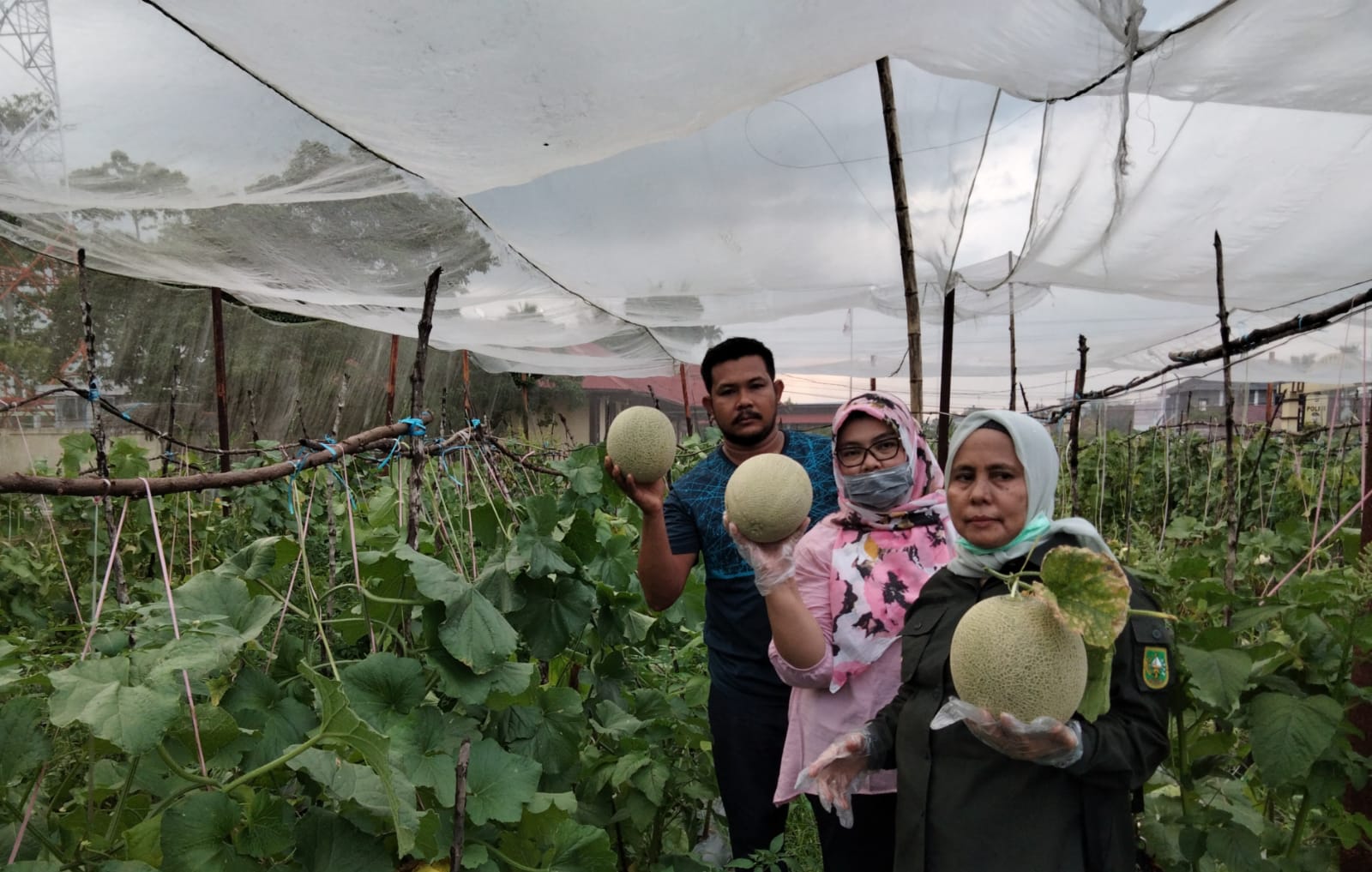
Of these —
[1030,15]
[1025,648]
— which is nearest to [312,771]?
[1025,648]

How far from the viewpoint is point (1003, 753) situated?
122cm

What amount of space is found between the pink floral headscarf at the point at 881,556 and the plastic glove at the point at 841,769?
0.18m

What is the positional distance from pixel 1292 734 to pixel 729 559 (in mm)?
1161

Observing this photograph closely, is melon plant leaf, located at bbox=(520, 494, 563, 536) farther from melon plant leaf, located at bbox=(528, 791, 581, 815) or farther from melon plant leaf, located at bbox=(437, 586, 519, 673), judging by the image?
melon plant leaf, located at bbox=(528, 791, 581, 815)

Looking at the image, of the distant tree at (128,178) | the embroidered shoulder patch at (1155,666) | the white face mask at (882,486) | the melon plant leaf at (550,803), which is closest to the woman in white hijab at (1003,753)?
the embroidered shoulder patch at (1155,666)

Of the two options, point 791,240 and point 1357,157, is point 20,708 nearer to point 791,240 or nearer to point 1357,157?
point 791,240

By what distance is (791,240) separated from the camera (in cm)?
421

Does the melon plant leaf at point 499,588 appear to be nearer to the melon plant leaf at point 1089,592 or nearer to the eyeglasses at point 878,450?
the eyeglasses at point 878,450

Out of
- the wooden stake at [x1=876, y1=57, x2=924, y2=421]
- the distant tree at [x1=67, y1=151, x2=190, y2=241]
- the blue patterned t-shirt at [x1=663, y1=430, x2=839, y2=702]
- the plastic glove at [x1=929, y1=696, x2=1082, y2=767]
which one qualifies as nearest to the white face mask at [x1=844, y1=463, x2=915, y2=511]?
the blue patterned t-shirt at [x1=663, y1=430, x2=839, y2=702]

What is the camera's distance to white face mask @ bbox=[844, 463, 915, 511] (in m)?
1.64

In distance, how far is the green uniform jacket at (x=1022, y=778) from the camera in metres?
1.25

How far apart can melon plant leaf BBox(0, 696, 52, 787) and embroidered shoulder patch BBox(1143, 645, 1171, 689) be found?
1.61 metres

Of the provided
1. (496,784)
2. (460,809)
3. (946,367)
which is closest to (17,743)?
(460,809)

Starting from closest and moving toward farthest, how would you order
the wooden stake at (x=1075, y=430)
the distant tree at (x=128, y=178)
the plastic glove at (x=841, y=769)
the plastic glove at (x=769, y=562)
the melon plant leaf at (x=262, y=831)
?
the melon plant leaf at (x=262, y=831), the plastic glove at (x=841, y=769), the plastic glove at (x=769, y=562), the distant tree at (x=128, y=178), the wooden stake at (x=1075, y=430)
